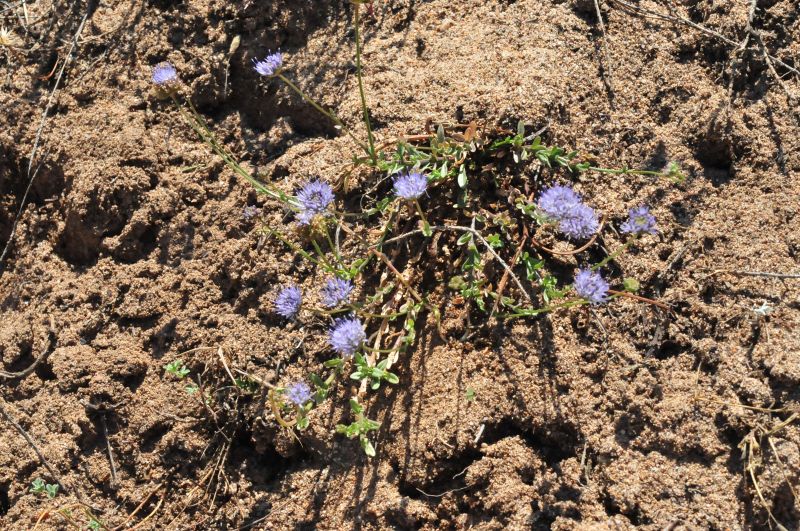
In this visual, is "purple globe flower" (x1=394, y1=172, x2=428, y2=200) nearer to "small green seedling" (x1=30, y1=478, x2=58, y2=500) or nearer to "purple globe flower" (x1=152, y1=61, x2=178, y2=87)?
"purple globe flower" (x1=152, y1=61, x2=178, y2=87)

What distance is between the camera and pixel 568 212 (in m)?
2.64

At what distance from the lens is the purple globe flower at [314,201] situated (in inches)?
112

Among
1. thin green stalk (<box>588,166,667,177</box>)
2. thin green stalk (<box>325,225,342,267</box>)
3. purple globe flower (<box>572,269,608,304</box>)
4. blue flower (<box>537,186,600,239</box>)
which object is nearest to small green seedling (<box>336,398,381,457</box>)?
thin green stalk (<box>325,225,342,267</box>)

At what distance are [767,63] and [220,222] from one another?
2.42 meters

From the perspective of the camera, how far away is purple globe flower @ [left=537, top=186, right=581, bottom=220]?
8.66 ft

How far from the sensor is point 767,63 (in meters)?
3.08

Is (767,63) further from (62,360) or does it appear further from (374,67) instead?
(62,360)

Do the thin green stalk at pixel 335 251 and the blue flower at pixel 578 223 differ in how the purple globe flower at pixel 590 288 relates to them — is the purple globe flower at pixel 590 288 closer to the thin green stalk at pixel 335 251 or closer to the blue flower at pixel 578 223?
the blue flower at pixel 578 223

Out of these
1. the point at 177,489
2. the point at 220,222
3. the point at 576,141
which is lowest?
the point at 177,489

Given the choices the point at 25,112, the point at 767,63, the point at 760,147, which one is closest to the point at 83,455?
the point at 25,112

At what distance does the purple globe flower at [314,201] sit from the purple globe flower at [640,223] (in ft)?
3.68

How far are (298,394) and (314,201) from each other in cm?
74

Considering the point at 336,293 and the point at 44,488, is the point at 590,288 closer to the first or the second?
the point at 336,293

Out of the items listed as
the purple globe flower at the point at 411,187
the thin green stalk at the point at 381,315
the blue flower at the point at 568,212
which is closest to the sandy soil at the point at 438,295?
the thin green stalk at the point at 381,315
